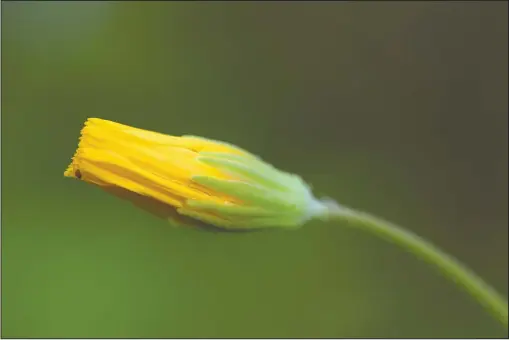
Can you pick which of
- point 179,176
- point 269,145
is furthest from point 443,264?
point 269,145

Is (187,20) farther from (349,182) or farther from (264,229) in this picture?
(264,229)

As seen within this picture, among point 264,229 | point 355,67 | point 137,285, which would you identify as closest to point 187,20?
point 355,67

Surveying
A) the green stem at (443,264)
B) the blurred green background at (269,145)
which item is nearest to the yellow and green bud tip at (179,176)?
the green stem at (443,264)

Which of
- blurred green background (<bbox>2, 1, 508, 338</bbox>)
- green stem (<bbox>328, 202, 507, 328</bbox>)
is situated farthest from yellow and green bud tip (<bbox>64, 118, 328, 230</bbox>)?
blurred green background (<bbox>2, 1, 508, 338</bbox>)

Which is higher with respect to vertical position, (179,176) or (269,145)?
(269,145)

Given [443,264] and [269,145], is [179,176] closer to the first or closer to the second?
[443,264]

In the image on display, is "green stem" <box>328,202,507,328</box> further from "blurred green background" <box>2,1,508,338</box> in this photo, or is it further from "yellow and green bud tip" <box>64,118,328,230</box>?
"blurred green background" <box>2,1,508,338</box>
